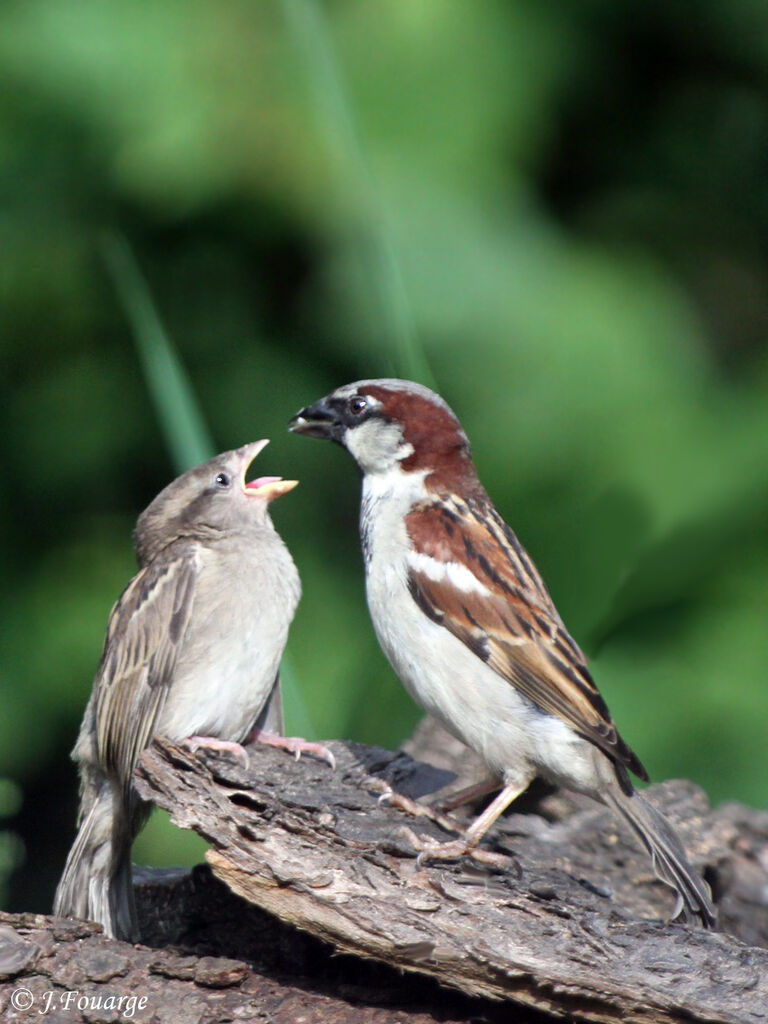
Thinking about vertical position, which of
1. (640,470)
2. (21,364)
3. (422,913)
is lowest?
(422,913)

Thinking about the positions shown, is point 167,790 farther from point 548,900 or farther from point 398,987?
point 548,900

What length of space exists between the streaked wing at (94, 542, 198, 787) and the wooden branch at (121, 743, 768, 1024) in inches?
9.9

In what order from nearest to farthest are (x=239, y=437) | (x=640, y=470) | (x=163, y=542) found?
1. (x=163, y=542)
2. (x=640, y=470)
3. (x=239, y=437)

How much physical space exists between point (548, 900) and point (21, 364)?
220 centimetres

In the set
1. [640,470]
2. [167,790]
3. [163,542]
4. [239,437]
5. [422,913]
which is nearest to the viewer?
[422,913]

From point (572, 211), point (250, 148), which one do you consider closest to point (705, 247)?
point (572, 211)

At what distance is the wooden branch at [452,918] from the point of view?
1.64 metres

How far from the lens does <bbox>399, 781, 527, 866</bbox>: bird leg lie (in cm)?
202

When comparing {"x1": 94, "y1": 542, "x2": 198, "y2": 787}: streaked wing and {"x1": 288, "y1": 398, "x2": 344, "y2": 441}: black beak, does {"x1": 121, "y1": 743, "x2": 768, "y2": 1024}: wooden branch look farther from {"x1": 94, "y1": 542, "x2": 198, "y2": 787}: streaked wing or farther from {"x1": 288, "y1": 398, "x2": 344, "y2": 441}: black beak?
{"x1": 288, "y1": 398, "x2": 344, "y2": 441}: black beak

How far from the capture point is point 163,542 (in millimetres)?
2676

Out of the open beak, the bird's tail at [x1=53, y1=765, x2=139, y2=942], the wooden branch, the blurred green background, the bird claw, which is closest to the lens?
the wooden branch

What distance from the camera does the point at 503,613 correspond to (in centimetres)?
237

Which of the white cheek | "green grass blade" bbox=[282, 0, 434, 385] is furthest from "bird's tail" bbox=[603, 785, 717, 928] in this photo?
"green grass blade" bbox=[282, 0, 434, 385]

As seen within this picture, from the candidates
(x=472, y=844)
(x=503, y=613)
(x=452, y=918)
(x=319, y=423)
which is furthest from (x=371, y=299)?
(x=452, y=918)
